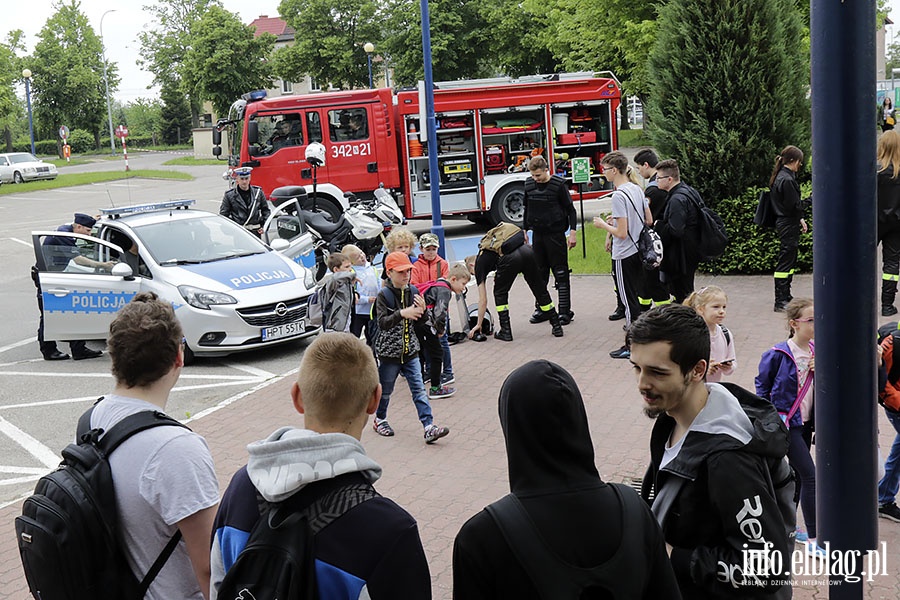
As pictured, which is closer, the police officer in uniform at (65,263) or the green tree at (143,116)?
the police officer in uniform at (65,263)

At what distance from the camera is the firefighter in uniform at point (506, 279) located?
34.4ft

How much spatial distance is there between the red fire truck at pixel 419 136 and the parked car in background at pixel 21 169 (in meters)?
30.9

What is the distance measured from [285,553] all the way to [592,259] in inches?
537

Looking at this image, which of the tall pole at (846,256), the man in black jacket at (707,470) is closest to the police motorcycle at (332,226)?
the man in black jacket at (707,470)

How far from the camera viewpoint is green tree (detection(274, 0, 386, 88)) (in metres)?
55.9

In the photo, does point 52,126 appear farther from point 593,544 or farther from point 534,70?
point 593,544

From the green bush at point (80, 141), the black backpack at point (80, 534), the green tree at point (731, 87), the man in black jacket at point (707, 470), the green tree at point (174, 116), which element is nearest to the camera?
the man in black jacket at point (707, 470)

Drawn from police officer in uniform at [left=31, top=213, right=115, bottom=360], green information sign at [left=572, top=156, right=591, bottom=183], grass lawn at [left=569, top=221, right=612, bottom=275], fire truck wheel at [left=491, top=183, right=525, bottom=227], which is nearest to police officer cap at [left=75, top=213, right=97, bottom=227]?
police officer in uniform at [left=31, top=213, right=115, bottom=360]

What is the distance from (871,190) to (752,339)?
24.3 feet

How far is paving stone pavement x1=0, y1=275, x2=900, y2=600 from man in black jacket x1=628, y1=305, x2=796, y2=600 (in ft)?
7.34

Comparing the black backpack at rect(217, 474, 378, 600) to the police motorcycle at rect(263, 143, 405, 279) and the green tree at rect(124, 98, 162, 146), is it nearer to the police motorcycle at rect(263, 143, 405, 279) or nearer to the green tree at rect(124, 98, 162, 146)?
the police motorcycle at rect(263, 143, 405, 279)

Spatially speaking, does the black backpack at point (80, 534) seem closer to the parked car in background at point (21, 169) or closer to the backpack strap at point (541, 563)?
the backpack strap at point (541, 563)

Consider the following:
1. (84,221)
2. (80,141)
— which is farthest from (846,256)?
(80,141)

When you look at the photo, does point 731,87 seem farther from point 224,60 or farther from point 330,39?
point 224,60
